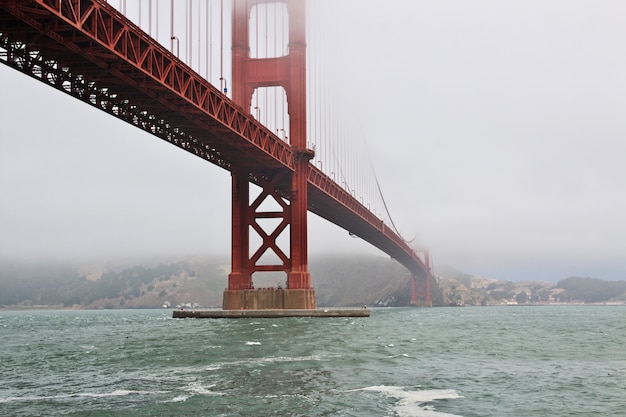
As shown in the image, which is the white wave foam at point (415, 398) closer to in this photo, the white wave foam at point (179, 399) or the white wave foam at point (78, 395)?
the white wave foam at point (179, 399)

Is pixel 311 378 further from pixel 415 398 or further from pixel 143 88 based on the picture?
pixel 143 88

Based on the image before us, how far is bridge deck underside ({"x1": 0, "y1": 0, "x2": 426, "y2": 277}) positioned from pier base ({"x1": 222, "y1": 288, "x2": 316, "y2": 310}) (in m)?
8.79

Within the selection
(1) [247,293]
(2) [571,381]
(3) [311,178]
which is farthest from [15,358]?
(3) [311,178]

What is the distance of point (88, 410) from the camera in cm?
1470

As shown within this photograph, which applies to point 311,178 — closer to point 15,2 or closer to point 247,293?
point 247,293

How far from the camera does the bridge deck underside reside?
27500mm

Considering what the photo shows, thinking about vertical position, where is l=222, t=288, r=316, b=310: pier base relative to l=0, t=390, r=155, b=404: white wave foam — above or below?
above

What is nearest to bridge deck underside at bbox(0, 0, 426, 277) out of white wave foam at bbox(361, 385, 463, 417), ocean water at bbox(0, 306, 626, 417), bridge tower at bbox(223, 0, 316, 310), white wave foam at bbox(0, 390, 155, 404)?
bridge tower at bbox(223, 0, 316, 310)

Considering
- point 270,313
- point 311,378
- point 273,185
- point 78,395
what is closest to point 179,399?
point 78,395

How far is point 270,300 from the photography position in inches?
2126

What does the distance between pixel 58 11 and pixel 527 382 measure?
18.4 metres

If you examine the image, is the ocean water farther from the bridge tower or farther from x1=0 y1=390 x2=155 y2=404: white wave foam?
the bridge tower

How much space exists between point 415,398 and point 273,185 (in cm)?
4168

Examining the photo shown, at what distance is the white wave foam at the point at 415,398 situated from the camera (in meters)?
14.4
